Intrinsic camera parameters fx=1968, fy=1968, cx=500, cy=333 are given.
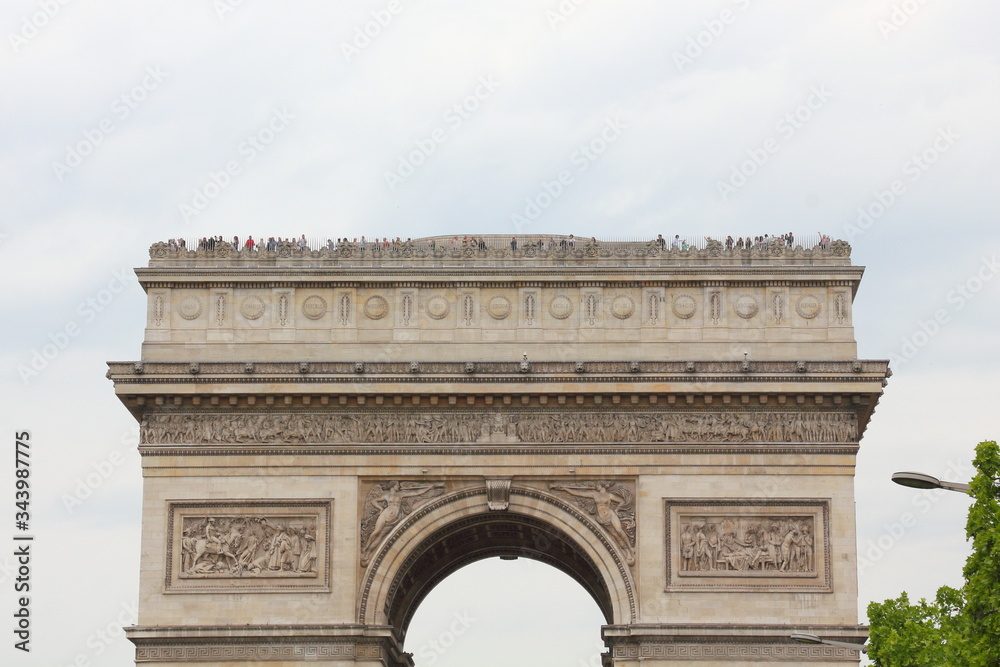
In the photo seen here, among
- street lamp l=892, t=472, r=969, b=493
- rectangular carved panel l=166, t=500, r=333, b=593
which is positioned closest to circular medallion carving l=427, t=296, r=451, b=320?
rectangular carved panel l=166, t=500, r=333, b=593

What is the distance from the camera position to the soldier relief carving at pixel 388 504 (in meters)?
50.8

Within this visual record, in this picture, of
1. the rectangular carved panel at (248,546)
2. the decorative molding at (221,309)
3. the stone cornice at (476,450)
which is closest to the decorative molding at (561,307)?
the stone cornice at (476,450)

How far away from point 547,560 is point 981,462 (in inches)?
845

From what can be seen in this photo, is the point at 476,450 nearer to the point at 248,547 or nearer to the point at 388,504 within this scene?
the point at 388,504

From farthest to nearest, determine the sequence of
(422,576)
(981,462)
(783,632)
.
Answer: (422,576)
(783,632)
(981,462)

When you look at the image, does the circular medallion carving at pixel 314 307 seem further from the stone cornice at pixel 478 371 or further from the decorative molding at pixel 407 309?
the decorative molding at pixel 407 309

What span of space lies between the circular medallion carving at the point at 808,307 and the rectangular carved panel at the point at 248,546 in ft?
43.7

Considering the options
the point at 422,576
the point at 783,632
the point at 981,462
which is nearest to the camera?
the point at 981,462

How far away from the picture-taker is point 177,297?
5212 cm

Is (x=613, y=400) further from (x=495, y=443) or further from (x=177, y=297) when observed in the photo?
(x=177, y=297)

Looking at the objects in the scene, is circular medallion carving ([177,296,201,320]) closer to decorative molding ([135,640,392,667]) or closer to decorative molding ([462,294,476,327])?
decorative molding ([462,294,476,327])

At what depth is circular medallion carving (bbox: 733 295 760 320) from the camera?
51750mm

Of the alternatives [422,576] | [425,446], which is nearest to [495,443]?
[425,446]

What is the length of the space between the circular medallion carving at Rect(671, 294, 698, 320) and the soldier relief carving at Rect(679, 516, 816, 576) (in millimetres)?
5395
